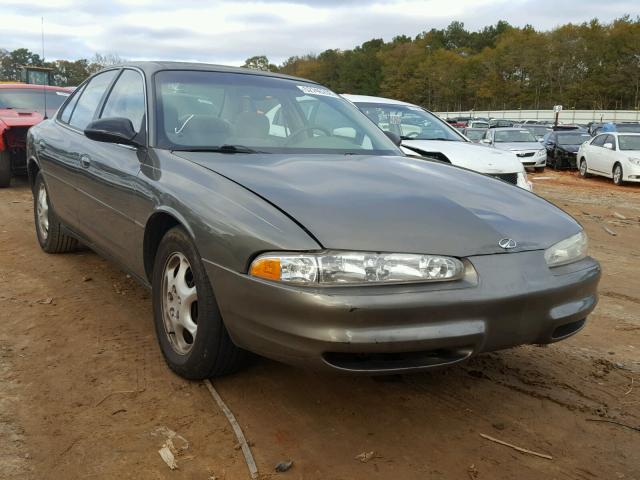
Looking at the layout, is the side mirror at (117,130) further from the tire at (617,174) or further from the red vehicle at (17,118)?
the tire at (617,174)

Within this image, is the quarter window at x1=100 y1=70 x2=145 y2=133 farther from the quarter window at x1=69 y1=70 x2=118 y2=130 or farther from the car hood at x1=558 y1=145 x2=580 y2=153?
the car hood at x1=558 y1=145 x2=580 y2=153

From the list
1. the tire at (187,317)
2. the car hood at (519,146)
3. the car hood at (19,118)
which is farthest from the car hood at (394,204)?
the car hood at (519,146)

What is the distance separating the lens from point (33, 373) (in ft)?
10.3

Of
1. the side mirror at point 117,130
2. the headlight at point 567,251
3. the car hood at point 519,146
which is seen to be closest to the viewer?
the headlight at point 567,251

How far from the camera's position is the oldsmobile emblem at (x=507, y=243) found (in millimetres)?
2533

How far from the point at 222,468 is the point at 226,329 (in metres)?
0.58

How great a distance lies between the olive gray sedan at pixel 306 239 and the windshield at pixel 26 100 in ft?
25.9

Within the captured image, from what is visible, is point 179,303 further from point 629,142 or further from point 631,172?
point 629,142

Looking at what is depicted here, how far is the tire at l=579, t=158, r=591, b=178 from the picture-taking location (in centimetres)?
1794

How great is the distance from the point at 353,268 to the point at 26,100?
1044cm

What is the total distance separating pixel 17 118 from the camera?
9.72 m

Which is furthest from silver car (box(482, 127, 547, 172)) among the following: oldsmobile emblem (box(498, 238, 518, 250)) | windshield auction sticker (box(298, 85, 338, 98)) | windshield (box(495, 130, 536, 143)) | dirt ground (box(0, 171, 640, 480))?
oldsmobile emblem (box(498, 238, 518, 250))

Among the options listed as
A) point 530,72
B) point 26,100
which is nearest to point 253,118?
point 26,100

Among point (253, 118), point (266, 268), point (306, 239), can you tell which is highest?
point (253, 118)
